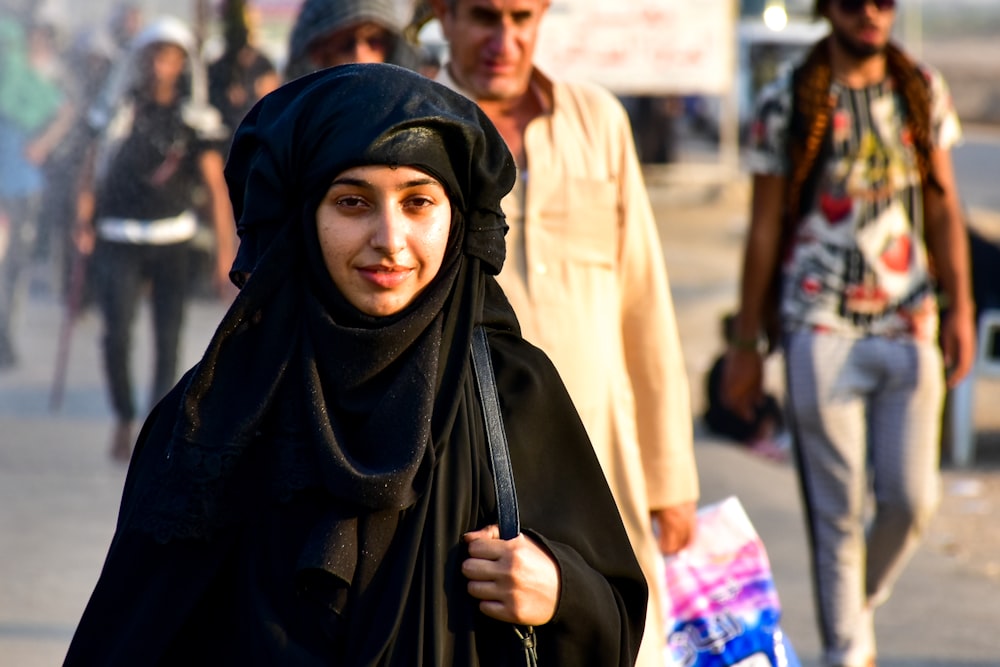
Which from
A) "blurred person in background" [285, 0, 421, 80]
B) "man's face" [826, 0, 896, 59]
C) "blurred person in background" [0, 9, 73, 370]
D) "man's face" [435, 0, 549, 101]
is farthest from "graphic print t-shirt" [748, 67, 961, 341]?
"blurred person in background" [0, 9, 73, 370]

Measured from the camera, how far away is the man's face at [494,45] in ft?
11.5

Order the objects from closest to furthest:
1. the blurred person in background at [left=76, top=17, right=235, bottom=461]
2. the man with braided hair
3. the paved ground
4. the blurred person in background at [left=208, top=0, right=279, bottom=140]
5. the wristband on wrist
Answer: the man with braided hair < the wristband on wrist < the paved ground < the blurred person in background at [left=76, top=17, right=235, bottom=461] < the blurred person in background at [left=208, top=0, right=279, bottom=140]

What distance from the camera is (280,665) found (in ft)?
7.18

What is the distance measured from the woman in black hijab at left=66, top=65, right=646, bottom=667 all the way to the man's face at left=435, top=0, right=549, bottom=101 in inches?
45.9

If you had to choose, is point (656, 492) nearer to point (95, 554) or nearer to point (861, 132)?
point (861, 132)

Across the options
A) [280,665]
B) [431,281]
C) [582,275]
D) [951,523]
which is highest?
[431,281]

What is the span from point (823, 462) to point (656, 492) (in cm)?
119

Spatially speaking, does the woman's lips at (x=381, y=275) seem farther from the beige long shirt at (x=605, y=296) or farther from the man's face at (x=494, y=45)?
the man's face at (x=494, y=45)

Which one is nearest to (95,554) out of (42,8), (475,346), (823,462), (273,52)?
(823,462)

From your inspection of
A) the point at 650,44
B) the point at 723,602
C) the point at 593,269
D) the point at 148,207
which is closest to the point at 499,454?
the point at 593,269

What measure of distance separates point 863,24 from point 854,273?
636mm

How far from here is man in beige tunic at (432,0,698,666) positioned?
3404 millimetres

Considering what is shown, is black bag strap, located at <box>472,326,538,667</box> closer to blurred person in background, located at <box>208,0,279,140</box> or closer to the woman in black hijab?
the woman in black hijab

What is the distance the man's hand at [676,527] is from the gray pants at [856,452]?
1086 mm
